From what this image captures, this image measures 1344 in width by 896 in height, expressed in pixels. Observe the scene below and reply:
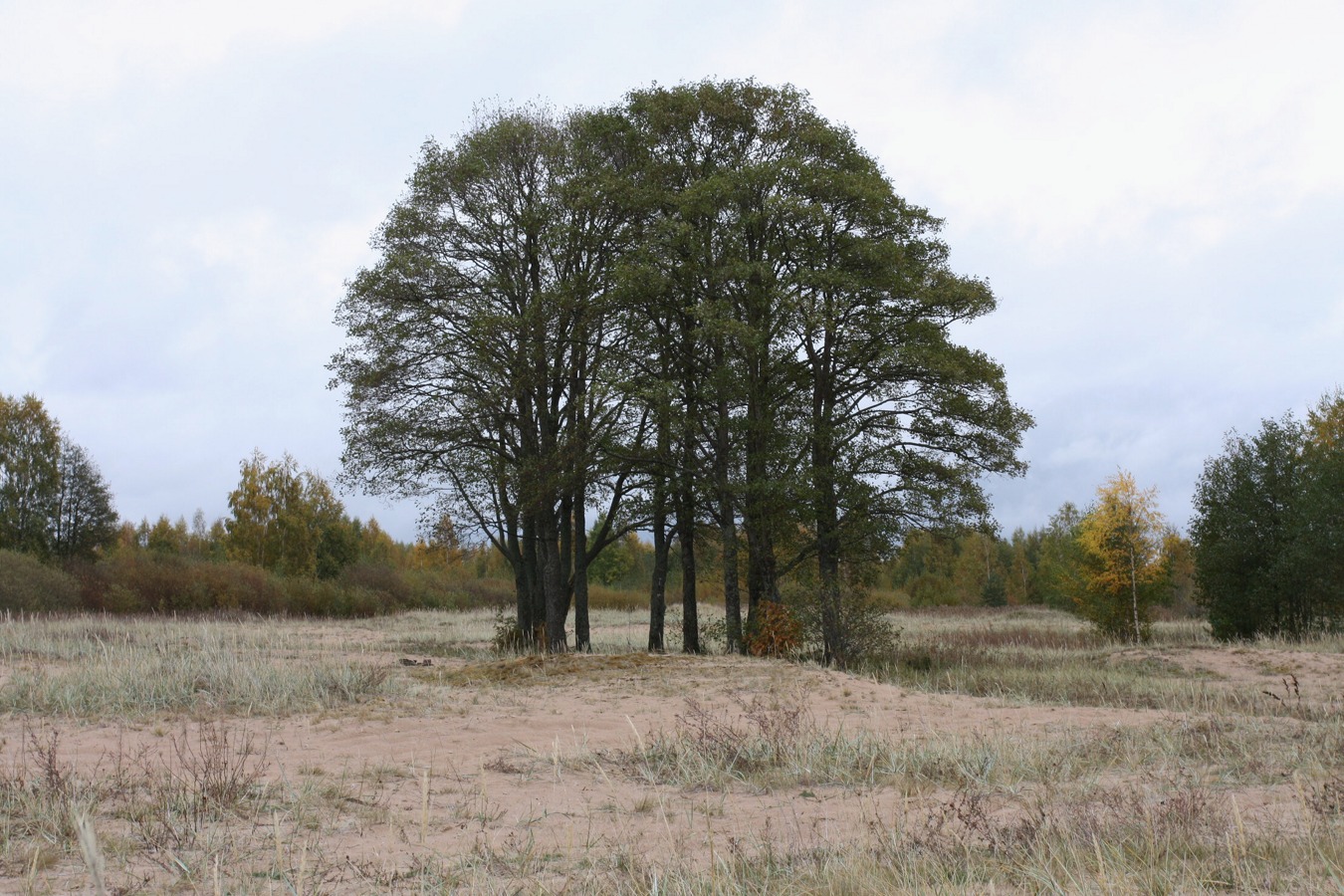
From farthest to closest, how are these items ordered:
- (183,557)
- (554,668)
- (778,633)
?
(183,557) → (778,633) → (554,668)

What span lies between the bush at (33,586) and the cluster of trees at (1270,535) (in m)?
41.7

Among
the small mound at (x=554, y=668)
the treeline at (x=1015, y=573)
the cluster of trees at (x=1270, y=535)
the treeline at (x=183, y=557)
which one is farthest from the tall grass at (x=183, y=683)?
the treeline at (x=1015, y=573)

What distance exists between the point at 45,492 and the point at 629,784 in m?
52.8

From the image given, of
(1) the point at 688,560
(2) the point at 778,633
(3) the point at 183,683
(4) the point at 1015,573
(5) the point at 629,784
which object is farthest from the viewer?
(4) the point at 1015,573

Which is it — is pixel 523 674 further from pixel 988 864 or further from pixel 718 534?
pixel 988 864

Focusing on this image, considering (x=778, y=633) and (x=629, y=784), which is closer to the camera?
(x=629, y=784)

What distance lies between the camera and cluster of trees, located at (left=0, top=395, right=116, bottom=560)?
4875 centimetres

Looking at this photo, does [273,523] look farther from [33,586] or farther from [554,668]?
[554,668]

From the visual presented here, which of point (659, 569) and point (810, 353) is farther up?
point (810, 353)

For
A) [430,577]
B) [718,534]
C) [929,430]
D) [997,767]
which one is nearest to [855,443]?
[929,430]

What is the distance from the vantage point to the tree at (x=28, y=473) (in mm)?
48528

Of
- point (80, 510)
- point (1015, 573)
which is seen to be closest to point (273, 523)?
point (80, 510)

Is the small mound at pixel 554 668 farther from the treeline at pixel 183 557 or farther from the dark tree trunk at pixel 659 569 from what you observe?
the treeline at pixel 183 557

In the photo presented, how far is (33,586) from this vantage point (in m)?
34.4
